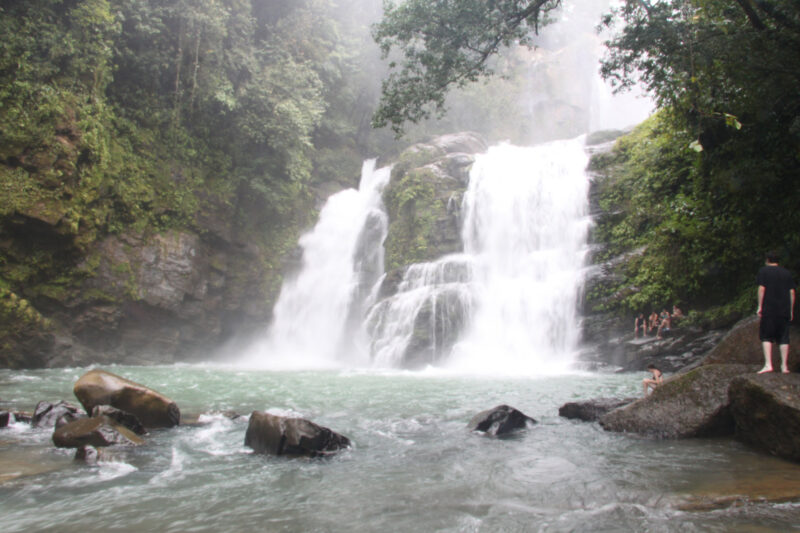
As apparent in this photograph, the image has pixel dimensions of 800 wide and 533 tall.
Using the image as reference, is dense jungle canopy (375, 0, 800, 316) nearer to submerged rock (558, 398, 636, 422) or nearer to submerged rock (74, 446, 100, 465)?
submerged rock (558, 398, 636, 422)

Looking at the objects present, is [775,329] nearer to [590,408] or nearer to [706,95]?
[590,408]

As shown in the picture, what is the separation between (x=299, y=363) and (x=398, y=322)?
17.6 feet

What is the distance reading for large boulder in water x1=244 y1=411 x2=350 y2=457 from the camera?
20.4 ft

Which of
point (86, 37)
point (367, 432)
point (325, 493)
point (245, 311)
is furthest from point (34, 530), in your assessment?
point (245, 311)

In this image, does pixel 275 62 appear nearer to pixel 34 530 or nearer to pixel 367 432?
pixel 367 432

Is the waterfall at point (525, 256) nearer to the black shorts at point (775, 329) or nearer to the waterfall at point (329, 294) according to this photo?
the waterfall at point (329, 294)

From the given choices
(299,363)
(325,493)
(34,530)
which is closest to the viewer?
(34,530)

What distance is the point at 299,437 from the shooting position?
625 cm

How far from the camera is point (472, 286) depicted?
61.9 feet

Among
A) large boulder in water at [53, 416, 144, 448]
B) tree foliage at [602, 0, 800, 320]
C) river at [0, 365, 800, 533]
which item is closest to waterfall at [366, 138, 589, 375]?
tree foliage at [602, 0, 800, 320]

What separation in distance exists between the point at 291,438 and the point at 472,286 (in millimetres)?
13325

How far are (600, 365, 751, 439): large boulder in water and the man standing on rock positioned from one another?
1.59ft

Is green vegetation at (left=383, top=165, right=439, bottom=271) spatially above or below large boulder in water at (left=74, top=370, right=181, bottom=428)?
above

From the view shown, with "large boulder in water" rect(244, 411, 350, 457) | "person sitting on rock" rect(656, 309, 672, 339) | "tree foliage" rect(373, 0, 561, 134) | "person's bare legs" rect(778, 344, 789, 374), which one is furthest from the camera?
"person sitting on rock" rect(656, 309, 672, 339)
